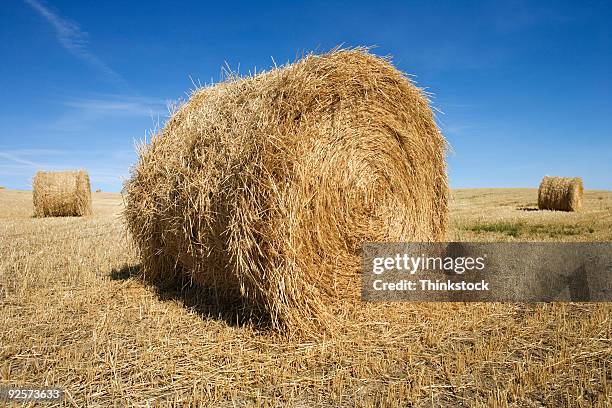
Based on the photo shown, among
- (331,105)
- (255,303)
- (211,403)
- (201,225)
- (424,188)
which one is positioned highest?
(331,105)

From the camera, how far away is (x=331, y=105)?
182 inches

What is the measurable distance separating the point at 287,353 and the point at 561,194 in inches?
690

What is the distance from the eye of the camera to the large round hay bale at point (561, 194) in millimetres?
17656

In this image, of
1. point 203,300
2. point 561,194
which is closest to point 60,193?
point 203,300

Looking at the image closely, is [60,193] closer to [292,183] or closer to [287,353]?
[292,183]

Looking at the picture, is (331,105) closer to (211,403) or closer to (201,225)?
(201,225)

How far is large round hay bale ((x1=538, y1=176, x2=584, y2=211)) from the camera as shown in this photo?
17656 mm

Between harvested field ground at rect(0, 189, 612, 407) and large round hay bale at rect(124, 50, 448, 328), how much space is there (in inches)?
16.1

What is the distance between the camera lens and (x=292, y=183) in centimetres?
405

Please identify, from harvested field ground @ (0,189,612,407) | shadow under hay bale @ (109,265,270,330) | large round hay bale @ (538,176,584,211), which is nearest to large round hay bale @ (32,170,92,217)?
shadow under hay bale @ (109,265,270,330)

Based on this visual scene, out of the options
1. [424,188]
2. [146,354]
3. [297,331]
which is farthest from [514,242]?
[146,354]

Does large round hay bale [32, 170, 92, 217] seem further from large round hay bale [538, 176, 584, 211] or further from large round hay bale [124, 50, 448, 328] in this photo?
large round hay bale [538, 176, 584, 211]

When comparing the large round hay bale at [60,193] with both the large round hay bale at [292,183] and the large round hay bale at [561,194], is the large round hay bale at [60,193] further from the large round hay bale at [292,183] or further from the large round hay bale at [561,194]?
the large round hay bale at [561,194]

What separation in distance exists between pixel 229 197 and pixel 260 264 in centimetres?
68
